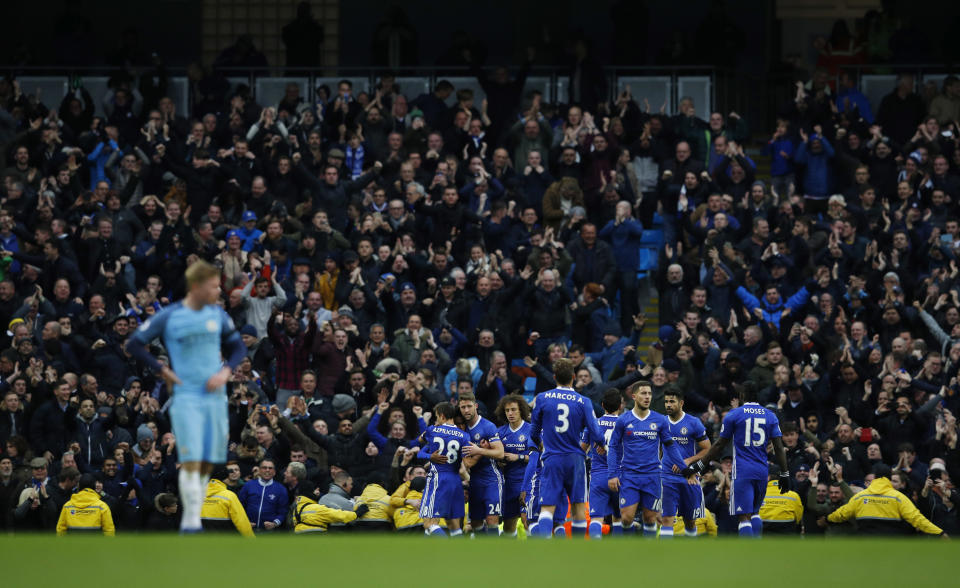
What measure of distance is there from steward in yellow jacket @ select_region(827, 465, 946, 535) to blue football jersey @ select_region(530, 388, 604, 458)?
3618mm

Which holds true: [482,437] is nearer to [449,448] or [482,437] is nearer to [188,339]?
[449,448]

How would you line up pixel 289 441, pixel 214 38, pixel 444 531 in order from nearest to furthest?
pixel 444 531 < pixel 289 441 < pixel 214 38

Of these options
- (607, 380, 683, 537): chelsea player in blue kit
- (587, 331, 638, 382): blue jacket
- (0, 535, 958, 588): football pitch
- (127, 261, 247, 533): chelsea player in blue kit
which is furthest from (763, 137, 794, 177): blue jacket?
(127, 261, 247, 533): chelsea player in blue kit

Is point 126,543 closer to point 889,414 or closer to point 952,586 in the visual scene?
point 952,586

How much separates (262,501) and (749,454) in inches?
223

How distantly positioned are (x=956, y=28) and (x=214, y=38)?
1318 cm

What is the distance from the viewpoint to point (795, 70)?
27.0m

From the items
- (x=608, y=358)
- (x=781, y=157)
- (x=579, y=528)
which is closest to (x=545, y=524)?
(x=579, y=528)

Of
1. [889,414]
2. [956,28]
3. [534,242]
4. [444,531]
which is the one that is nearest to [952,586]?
[444,531]

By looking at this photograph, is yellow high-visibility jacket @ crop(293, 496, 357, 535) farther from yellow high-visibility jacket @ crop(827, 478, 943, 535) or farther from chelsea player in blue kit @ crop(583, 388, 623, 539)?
yellow high-visibility jacket @ crop(827, 478, 943, 535)

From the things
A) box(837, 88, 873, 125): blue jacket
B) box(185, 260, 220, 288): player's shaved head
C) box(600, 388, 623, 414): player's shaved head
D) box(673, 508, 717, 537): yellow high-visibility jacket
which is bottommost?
box(673, 508, 717, 537): yellow high-visibility jacket

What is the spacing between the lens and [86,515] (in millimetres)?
17828

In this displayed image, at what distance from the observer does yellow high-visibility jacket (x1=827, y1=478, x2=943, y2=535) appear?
1784 centimetres

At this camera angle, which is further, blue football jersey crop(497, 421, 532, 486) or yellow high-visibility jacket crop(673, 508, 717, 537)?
yellow high-visibility jacket crop(673, 508, 717, 537)
